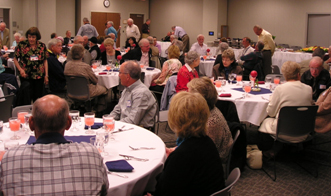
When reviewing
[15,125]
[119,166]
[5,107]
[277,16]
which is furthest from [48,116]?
[277,16]

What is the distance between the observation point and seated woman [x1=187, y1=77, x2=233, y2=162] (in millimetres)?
2955

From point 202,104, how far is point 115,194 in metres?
0.79

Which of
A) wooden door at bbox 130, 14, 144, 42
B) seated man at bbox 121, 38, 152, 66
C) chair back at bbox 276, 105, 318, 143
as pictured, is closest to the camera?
chair back at bbox 276, 105, 318, 143

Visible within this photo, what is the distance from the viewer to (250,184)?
161 inches

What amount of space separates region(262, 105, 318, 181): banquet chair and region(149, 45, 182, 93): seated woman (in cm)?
257

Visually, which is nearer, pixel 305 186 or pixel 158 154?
pixel 158 154

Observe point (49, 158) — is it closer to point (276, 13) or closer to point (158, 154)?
point (158, 154)

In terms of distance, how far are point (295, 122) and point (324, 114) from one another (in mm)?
508

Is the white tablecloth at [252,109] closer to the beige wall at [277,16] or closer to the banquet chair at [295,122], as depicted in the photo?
the banquet chair at [295,122]

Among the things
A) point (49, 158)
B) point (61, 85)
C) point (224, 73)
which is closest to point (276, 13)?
point (224, 73)

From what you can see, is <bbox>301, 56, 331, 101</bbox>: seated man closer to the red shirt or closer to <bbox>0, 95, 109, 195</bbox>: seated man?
the red shirt

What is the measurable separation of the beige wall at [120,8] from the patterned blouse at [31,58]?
423 inches

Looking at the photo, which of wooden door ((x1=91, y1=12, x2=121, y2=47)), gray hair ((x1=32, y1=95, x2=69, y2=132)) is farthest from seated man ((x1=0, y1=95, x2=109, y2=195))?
wooden door ((x1=91, y1=12, x2=121, y2=47))

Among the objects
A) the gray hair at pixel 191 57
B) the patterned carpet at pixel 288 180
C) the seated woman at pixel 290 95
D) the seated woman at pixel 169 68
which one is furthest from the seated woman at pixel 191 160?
the seated woman at pixel 169 68
